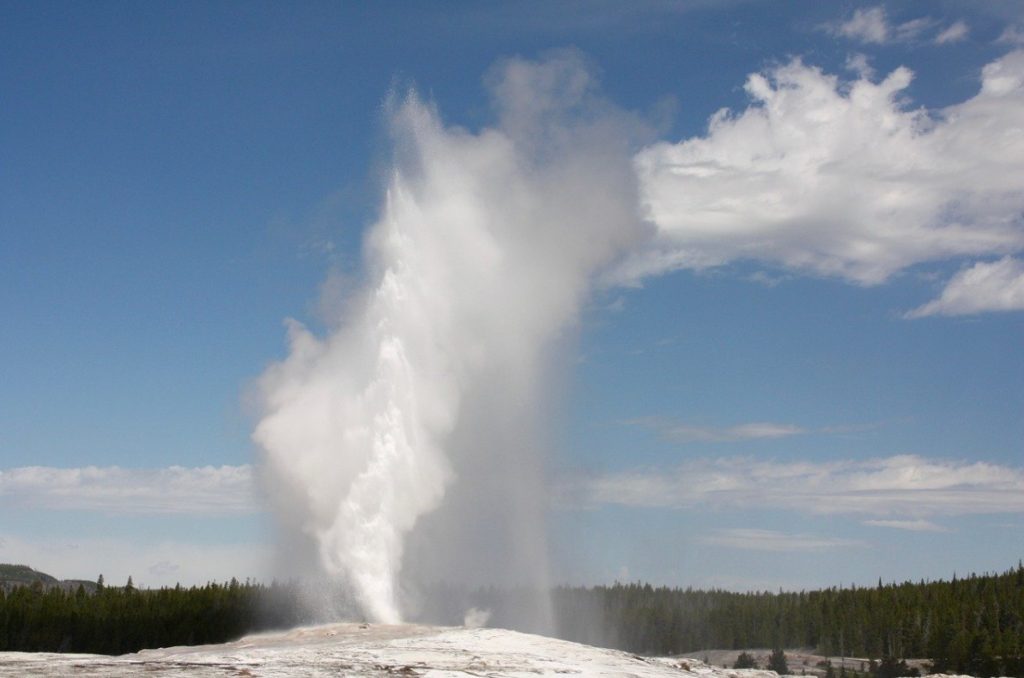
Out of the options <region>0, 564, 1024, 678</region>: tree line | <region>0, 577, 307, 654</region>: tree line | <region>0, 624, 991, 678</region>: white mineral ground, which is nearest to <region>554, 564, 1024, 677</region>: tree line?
<region>0, 564, 1024, 678</region>: tree line

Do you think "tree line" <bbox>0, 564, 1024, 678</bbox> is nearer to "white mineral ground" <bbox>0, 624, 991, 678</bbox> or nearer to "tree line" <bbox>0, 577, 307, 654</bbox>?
"tree line" <bbox>0, 577, 307, 654</bbox>

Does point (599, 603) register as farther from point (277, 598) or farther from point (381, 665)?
point (381, 665)

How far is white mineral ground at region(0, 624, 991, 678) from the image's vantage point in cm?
3055

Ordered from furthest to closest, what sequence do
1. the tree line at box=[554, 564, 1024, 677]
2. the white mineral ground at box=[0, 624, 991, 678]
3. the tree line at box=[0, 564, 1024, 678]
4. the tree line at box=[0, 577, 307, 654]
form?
1. the tree line at box=[554, 564, 1024, 677]
2. the tree line at box=[0, 577, 307, 654]
3. the tree line at box=[0, 564, 1024, 678]
4. the white mineral ground at box=[0, 624, 991, 678]

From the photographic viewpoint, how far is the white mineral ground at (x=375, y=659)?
30.5 m

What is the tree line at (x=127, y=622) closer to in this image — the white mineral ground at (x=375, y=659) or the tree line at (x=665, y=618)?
the tree line at (x=665, y=618)

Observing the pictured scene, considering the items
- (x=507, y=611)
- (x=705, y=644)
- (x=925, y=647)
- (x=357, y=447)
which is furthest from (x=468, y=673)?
(x=705, y=644)

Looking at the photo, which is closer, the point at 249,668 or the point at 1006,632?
the point at 249,668

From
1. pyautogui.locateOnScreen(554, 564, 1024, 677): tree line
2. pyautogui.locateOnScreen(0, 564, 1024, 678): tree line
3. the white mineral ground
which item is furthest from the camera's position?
pyautogui.locateOnScreen(554, 564, 1024, 677): tree line

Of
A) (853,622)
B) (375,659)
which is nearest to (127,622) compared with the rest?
(375,659)

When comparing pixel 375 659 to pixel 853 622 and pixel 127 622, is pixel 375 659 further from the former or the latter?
pixel 853 622

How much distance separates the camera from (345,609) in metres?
49.0

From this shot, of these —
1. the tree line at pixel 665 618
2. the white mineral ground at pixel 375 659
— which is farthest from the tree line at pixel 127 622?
the white mineral ground at pixel 375 659

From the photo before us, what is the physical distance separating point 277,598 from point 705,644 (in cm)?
8103
